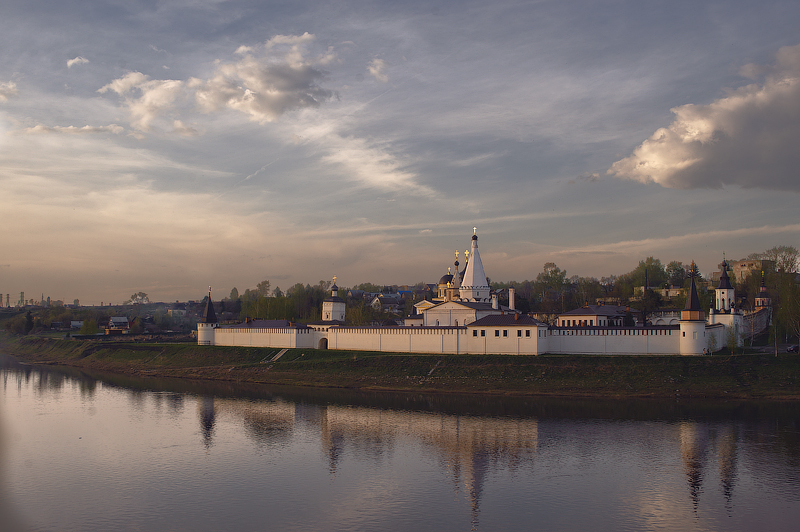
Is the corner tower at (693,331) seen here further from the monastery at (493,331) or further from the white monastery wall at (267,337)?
the white monastery wall at (267,337)

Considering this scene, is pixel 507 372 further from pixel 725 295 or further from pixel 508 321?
pixel 725 295

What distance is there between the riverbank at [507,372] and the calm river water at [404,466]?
7.51 ft

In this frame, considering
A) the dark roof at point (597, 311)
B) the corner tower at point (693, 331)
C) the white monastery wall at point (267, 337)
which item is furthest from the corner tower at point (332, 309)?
the corner tower at point (693, 331)

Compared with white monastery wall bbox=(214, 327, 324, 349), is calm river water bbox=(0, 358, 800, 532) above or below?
below

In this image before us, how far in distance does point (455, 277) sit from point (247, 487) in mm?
45750

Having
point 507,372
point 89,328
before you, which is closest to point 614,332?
point 507,372

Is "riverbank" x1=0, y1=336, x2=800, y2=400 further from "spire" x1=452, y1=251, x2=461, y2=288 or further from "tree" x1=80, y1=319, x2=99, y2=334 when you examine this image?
"tree" x1=80, y1=319, x2=99, y2=334

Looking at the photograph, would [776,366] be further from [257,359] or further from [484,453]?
[257,359]

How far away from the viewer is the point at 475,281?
5344 cm

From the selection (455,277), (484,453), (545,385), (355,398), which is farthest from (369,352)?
(484,453)

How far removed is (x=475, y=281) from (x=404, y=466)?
34.1 m

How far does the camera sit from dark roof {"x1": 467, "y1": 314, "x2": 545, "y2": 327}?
132 ft

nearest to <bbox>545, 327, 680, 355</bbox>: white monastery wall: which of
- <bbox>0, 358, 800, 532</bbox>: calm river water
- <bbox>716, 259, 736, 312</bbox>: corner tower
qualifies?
<bbox>0, 358, 800, 532</bbox>: calm river water

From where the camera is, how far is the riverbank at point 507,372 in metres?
33.1
